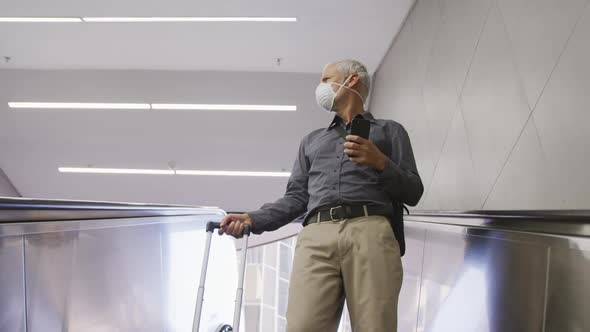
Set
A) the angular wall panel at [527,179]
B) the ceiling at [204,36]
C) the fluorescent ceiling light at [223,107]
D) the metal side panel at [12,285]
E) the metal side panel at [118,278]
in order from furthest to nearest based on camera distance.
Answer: the fluorescent ceiling light at [223,107]
the ceiling at [204,36]
the angular wall panel at [527,179]
the metal side panel at [118,278]
the metal side panel at [12,285]

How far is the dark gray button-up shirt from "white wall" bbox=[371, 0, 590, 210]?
87cm

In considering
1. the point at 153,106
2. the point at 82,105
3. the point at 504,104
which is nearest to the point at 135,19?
the point at 153,106

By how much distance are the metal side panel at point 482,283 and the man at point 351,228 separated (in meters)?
0.39

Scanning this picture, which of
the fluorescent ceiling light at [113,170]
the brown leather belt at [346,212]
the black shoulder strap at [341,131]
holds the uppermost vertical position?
the black shoulder strap at [341,131]

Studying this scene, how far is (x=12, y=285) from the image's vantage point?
1.69 meters

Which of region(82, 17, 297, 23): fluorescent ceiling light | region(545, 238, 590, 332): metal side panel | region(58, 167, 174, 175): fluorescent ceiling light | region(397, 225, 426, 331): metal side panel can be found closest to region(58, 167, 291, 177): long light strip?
region(58, 167, 174, 175): fluorescent ceiling light

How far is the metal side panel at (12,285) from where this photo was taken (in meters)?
1.63

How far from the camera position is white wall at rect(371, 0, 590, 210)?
2590 mm

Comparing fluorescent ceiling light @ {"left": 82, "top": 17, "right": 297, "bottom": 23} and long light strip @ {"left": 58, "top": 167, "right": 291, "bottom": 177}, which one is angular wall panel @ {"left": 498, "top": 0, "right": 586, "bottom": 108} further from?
long light strip @ {"left": 58, "top": 167, "right": 291, "bottom": 177}

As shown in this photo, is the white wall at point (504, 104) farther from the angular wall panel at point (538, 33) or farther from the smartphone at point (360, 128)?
the smartphone at point (360, 128)

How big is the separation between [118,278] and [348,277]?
1.23 m

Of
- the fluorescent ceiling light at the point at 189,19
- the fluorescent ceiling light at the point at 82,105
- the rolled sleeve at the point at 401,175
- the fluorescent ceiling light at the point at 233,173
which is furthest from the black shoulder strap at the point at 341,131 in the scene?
the fluorescent ceiling light at the point at 233,173

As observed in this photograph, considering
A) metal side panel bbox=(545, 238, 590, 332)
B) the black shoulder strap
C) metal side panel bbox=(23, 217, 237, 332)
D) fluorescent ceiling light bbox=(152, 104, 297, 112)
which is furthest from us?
fluorescent ceiling light bbox=(152, 104, 297, 112)

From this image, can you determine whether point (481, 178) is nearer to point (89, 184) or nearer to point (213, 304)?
point (213, 304)
